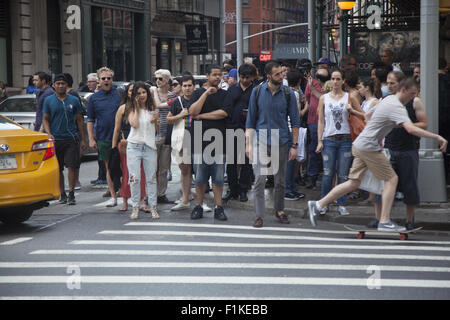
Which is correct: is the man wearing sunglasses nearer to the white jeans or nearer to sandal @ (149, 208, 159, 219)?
the white jeans

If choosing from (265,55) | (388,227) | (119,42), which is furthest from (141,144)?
(265,55)

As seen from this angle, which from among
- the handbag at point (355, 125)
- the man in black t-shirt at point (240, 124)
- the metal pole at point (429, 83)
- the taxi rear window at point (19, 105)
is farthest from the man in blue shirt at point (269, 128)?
the taxi rear window at point (19, 105)

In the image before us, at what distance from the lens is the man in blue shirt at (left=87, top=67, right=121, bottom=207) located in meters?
12.3

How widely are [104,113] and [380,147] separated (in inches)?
191

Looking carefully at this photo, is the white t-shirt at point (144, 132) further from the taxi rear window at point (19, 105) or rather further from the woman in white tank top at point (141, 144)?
the taxi rear window at point (19, 105)

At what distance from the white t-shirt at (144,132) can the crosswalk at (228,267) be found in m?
1.50

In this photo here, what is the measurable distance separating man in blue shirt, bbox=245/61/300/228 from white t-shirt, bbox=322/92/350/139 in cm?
57

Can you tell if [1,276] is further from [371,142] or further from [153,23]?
[153,23]

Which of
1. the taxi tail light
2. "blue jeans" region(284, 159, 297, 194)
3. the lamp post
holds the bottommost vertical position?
"blue jeans" region(284, 159, 297, 194)

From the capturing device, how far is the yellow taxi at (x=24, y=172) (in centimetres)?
962

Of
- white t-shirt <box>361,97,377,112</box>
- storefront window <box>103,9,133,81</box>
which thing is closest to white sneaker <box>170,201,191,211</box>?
white t-shirt <box>361,97,377,112</box>

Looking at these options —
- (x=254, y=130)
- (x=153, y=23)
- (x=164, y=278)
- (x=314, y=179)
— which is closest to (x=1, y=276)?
(x=164, y=278)

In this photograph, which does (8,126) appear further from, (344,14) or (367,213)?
(344,14)

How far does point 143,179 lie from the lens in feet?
38.1
